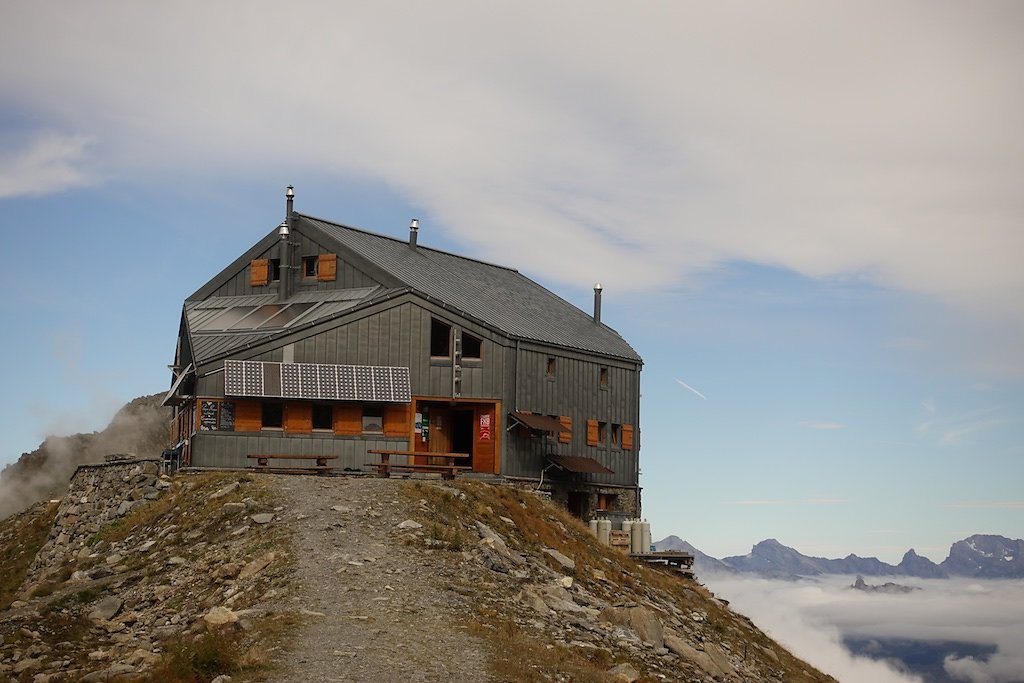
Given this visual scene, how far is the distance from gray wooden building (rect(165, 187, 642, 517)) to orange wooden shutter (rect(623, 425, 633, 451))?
97 mm

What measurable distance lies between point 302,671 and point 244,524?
11.8 m

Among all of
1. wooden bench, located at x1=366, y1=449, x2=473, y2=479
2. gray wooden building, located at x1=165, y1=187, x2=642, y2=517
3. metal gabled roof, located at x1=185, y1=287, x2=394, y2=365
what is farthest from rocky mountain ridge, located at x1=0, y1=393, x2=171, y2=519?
wooden bench, located at x1=366, y1=449, x2=473, y2=479

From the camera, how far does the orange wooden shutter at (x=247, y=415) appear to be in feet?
146

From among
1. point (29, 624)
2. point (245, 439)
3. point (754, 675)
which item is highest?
point (245, 439)

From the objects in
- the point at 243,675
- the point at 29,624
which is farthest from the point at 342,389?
the point at 243,675

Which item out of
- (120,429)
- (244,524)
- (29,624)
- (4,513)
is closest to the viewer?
(29,624)

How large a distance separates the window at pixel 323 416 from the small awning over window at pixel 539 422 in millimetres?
7278

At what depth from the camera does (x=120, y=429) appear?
93.4 m

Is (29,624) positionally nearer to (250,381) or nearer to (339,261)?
(250,381)

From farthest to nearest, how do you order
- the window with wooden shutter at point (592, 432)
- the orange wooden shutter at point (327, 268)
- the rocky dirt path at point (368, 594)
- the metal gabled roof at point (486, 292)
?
the window with wooden shutter at point (592, 432)
the orange wooden shutter at point (327, 268)
the metal gabled roof at point (486, 292)
the rocky dirt path at point (368, 594)

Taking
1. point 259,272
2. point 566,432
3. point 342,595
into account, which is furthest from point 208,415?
point 342,595

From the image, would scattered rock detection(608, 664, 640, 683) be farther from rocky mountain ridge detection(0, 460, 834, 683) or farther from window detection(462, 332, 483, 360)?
window detection(462, 332, 483, 360)

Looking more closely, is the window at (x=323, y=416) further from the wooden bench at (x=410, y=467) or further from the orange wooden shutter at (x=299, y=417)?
the wooden bench at (x=410, y=467)

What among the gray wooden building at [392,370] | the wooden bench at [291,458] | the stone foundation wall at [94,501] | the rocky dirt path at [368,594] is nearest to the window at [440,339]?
the gray wooden building at [392,370]
